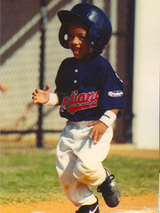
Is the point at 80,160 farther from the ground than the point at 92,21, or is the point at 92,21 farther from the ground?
the point at 92,21

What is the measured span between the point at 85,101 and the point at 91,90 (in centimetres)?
8

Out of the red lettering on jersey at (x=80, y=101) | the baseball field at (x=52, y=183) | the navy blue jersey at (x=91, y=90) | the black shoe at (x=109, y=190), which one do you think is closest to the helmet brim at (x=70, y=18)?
the navy blue jersey at (x=91, y=90)

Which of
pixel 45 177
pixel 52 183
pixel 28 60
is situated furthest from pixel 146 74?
pixel 52 183

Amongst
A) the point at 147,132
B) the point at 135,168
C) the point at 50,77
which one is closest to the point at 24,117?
the point at 50,77

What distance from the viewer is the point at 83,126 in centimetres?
301

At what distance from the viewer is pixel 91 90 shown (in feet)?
9.76

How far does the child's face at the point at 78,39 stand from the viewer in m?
2.96

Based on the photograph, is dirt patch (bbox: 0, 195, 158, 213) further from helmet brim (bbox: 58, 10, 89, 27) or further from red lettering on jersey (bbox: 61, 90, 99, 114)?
helmet brim (bbox: 58, 10, 89, 27)

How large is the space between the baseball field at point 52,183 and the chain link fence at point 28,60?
3.68 feet

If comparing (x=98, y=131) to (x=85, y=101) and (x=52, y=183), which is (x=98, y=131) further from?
(x=52, y=183)

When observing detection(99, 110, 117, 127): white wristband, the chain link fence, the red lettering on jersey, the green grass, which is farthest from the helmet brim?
the chain link fence

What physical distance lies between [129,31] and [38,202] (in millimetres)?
4975

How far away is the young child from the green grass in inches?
41.1

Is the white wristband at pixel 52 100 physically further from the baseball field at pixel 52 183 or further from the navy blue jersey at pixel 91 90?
the baseball field at pixel 52 183
